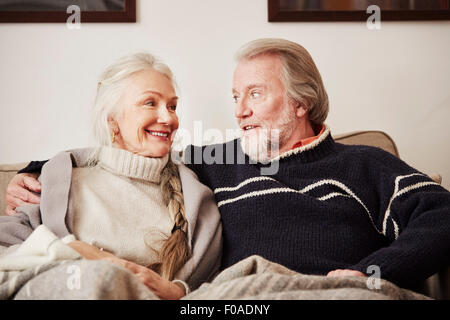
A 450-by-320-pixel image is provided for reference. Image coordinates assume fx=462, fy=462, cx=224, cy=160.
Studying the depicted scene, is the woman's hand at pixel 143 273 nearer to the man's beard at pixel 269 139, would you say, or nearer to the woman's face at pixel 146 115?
the woman's face at pixel 146 115

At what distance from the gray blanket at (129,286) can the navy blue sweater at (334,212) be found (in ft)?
0.73

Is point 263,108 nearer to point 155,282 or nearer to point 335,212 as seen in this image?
point 335,212

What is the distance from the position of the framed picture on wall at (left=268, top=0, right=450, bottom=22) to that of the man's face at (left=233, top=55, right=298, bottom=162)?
46 cm

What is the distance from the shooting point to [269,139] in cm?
156

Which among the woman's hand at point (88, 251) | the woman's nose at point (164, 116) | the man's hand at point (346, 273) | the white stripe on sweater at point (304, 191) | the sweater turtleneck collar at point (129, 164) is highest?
the woman's nose at point (164, 116)

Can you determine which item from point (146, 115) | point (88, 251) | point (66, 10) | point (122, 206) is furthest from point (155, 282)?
point (66, 10)

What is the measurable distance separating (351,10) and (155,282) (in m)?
1.44

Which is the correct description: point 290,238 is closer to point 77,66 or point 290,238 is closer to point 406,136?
A: point 406,136

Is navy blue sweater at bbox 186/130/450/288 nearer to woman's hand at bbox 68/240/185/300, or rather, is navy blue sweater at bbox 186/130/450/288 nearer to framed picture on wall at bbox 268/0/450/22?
woman's hand at bbox 68/240/185/300

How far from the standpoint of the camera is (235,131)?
6.50 ft

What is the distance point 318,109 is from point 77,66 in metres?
1.01

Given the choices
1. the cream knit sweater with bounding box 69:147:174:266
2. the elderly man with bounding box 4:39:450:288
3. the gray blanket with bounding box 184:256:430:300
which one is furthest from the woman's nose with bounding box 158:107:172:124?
the gray blanket with bounding box 184:256:430:300

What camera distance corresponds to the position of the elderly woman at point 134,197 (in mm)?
1295

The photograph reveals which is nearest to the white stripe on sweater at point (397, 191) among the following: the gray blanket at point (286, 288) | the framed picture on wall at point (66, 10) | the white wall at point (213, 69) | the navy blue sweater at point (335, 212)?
the navy blue sweater at point (335, 212)
